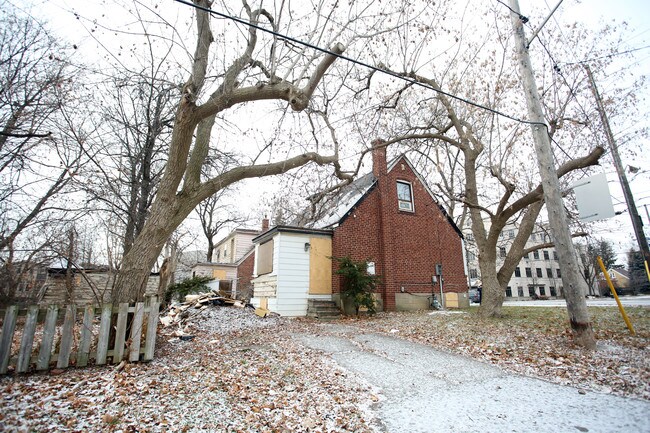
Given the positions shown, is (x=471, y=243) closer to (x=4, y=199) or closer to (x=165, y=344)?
(x=165, y=344)

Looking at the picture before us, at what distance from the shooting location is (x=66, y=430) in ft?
8.71

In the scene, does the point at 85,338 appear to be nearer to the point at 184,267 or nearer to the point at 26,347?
the point at 26,347

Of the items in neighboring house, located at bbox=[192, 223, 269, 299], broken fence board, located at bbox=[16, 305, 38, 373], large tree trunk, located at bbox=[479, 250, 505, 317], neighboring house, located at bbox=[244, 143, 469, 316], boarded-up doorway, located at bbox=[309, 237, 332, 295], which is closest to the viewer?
broken fence board, located at bbox=[16, 305, 38, 373]

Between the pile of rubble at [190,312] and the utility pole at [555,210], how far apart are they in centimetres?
775

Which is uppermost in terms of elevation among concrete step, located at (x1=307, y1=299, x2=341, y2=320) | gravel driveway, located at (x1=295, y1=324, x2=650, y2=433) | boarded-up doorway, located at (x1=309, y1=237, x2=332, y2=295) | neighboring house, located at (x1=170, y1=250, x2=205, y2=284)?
neighboring house, located at (x1=170, y1=250, x2=205, y2=284)

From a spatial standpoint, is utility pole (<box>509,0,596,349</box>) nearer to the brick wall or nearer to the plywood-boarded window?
the brick wall

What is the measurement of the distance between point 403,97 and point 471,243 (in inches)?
564

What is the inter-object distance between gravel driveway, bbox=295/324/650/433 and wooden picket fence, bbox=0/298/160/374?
318 centimetres

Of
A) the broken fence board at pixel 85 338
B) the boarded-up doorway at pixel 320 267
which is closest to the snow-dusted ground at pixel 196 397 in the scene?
the broken fence board at pixel 85 338

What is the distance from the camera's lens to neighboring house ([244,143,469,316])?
12.6m

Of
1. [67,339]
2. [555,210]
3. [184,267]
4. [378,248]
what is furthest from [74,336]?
[184,267]

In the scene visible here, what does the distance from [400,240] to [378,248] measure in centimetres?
130

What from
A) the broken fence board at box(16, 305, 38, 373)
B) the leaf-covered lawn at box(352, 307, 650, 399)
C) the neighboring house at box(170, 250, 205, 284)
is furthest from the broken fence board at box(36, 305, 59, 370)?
the neighboring house at box(170, 250, 205, 284)

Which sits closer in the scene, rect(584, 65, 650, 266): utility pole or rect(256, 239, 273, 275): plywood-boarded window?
rect(584, 65, 650, 266): utility pole
